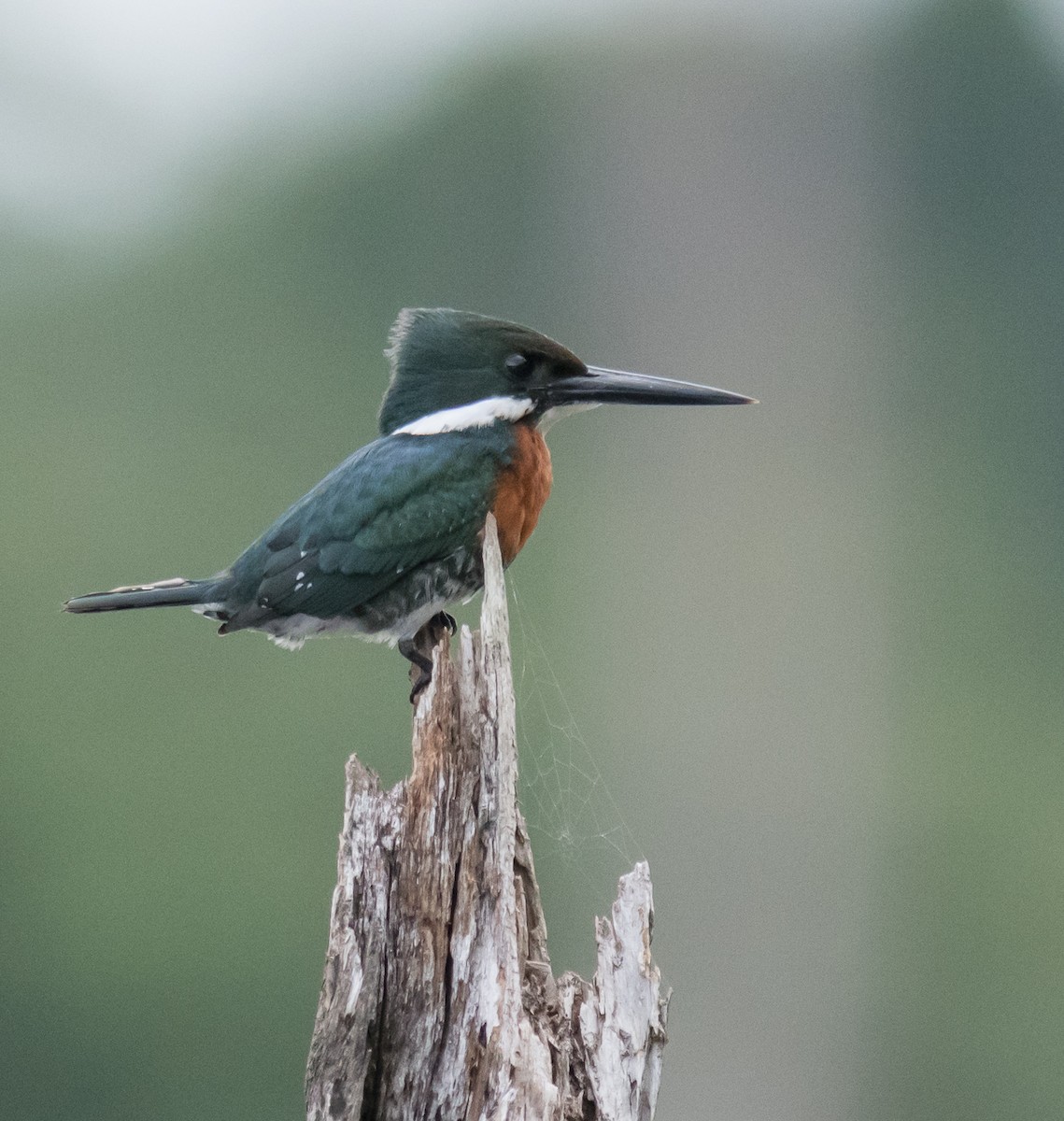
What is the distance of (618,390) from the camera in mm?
2943

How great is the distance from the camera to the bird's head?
9.64 feet

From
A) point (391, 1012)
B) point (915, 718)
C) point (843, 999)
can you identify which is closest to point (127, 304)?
point (915, 718)

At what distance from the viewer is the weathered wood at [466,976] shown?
1.96 metres

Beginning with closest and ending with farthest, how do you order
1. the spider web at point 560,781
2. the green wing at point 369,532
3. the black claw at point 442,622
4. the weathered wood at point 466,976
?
the weathered wood at point 466,976 < the green wing at point 369,532 < the black claw at point 442,622 < the spider web at point 560,781

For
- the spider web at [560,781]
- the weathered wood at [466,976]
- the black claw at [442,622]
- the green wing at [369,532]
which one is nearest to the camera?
the weathered wood at [466,976]

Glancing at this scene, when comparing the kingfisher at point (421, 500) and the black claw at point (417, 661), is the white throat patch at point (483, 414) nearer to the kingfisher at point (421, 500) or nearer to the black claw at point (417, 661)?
the kingfisher at point (421, 500)

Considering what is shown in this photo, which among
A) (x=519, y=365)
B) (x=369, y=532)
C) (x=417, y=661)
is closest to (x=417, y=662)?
(x=417, y=661)

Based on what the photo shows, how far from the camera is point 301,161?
42.8ft

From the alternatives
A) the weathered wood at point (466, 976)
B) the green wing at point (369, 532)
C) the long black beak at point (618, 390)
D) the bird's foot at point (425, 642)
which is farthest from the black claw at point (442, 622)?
the weathered wood at point (466, 976)

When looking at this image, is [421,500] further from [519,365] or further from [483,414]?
[519,365]

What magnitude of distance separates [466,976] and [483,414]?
1.30m

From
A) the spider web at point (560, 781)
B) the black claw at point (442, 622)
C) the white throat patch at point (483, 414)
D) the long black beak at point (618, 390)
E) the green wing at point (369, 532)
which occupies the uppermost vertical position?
the long black beak at point (618, 390)

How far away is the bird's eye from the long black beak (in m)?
0.06

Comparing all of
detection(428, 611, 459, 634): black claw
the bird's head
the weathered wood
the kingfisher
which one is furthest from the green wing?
the weathered wood
